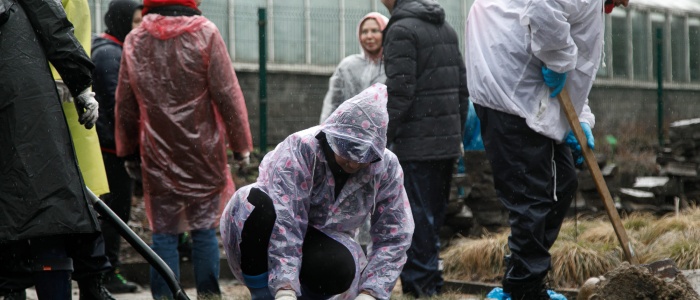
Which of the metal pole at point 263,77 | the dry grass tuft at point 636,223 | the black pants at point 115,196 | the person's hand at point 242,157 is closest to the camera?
the person's hand at point 242,157

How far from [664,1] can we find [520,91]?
18.1 metres

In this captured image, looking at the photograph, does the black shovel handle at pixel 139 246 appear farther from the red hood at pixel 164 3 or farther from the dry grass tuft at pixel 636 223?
the dry grass tuft at pixel 636 223

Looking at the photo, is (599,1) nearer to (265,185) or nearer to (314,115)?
(265,185)

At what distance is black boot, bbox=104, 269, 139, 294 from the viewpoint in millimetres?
7273

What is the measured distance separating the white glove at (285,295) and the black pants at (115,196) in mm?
2911

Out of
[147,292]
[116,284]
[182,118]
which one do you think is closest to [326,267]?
[182,118]

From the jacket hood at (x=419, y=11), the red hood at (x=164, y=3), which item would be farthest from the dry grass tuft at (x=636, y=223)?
the red hood at (x=164, y=3)

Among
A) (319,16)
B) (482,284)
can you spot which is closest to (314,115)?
(319,16)

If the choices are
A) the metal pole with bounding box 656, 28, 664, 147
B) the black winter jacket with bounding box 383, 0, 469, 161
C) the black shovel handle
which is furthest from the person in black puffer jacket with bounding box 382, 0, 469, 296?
the metal pole with bounding box 656, 28, 664, 147

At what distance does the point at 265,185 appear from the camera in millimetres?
4578

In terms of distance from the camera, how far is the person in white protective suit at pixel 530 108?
5559mm

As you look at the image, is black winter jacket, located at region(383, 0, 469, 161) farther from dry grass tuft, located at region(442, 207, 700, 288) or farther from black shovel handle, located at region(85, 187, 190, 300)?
black shovel handle, located at region(85, 187, 190, 300)

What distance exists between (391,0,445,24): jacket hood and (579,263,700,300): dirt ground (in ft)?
7.50

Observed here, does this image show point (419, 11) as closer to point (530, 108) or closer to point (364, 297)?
point (530, 108)
